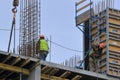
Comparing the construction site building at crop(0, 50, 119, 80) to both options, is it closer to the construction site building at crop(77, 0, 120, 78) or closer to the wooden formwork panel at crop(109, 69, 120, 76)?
the wooden formwork panel at crop(109, 69, 120, 76)

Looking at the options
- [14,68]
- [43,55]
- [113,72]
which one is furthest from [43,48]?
[113,72]

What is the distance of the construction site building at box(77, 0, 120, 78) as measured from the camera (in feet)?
140

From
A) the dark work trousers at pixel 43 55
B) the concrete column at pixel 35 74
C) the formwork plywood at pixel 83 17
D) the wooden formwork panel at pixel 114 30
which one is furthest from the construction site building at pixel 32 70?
the formwork plywood at pixel 83 17

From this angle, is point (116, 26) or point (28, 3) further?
point (28, 3)

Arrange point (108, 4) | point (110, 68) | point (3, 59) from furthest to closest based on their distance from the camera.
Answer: point (108, 4), point (110, 68), point (3, 59)

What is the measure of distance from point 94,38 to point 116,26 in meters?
1.74

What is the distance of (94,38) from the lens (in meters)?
44.0

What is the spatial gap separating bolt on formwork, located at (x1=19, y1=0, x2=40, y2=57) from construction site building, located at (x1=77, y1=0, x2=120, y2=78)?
11.5 feet

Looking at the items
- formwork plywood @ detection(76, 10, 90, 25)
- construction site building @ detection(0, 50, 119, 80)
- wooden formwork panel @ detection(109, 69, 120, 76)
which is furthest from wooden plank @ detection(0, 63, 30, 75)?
formwork plywood @ detection(76, 10, 90, 25)

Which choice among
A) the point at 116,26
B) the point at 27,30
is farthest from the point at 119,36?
the point at 27,30

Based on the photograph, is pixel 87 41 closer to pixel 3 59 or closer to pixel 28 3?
pixel 28 3

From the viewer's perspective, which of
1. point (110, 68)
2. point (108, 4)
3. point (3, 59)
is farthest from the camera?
point (108, 4)

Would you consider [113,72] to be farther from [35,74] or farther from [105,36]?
[35,74]

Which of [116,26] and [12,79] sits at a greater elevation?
[116,26]
